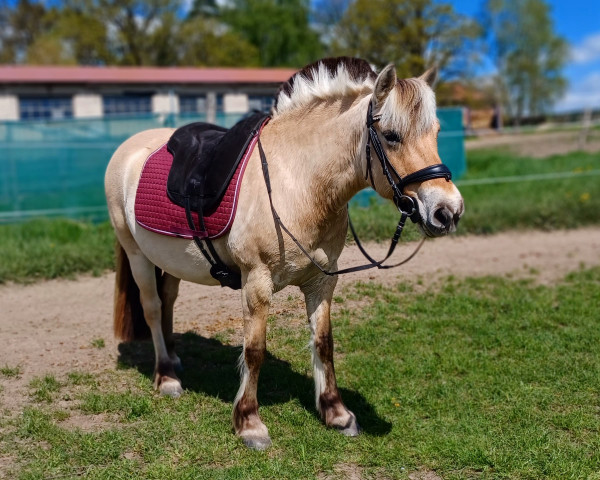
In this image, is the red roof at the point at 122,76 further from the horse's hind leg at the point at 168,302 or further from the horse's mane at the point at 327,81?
the horse's mane at the point at 327,81

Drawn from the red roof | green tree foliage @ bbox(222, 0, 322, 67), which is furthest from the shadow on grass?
green tree foliage @ bbox(222, 0, 322, 67)

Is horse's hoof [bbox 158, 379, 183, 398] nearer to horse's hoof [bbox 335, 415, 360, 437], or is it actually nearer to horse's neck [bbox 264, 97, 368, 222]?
horse's hoof [bbox 335, 415, 360, 437]

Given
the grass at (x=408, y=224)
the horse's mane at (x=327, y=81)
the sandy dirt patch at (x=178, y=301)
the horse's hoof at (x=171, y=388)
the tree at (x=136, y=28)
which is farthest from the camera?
the tree at (x=136, y=28)

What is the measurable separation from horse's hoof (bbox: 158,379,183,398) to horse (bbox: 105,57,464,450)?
76cm

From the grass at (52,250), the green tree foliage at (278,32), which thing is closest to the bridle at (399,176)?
the grass at (52,250)

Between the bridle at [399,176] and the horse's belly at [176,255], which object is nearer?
the bridle at [399,176]

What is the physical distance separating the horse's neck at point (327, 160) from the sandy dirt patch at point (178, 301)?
29.2 inches

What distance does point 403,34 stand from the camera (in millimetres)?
11812

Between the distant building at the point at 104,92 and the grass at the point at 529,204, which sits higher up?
the distant building at the point at 104,92

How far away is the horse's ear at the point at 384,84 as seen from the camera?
112 inches

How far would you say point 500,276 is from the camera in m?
6.83

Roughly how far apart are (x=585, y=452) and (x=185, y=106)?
2255cm

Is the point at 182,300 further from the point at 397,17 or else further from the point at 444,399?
the point at 397,17

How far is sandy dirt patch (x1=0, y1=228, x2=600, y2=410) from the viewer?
Answer: 4.42 meters
